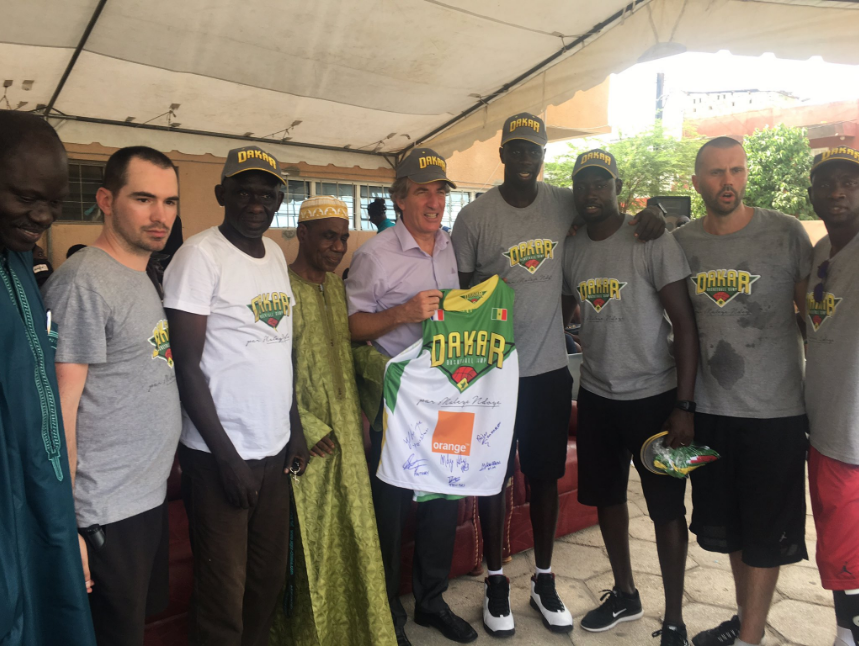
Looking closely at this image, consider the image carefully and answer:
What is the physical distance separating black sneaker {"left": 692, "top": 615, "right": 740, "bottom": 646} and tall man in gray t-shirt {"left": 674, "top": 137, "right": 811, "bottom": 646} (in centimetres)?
17

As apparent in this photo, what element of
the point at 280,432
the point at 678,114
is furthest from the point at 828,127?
the point at 280,432

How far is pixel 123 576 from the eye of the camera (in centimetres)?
172

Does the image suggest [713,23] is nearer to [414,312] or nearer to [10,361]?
[414,312]

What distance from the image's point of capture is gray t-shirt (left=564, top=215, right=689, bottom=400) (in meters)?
2.60

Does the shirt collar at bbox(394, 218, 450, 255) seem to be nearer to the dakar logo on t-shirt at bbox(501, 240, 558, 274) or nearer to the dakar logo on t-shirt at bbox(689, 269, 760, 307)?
the dakar logo on t-shirt at bbox(501, 240, 558, 274)

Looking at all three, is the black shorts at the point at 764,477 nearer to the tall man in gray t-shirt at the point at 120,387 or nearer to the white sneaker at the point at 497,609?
the white sneaker at the point at 497,609

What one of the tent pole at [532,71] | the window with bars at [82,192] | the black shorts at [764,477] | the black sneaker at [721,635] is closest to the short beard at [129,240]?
the black shorts at [764,477]

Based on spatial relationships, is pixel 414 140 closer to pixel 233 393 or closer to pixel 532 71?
pixel 532 71

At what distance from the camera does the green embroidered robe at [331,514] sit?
7.80 feet

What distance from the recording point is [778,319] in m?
2.48

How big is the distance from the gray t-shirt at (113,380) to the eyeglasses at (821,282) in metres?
2.55

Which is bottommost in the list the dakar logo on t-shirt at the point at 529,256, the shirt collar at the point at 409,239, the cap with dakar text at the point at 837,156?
the dakar logo on t-shirt at the point at 529,256

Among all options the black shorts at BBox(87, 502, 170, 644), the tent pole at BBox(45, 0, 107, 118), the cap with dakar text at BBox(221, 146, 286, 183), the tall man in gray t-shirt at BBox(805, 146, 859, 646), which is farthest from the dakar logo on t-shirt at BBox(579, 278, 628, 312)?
the tent pole at BBox(45, 0, 107, 118)

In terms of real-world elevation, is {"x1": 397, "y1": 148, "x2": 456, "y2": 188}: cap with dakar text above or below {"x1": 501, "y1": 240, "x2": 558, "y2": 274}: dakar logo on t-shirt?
above
